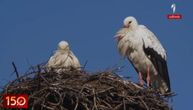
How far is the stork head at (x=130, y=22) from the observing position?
12.7 metres

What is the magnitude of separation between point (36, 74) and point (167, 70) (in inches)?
102

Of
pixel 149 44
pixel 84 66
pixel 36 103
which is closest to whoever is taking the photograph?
pixel 36 103

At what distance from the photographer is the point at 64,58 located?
496 inches

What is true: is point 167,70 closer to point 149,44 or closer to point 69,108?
point 149,44

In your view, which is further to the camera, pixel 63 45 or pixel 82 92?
pixel 63 45

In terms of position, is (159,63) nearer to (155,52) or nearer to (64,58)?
(155,52)

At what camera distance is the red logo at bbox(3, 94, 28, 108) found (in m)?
10.3

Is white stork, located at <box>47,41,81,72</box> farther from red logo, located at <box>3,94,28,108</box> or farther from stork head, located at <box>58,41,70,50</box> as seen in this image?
red logo, located at <box>3,94,28,108</box>

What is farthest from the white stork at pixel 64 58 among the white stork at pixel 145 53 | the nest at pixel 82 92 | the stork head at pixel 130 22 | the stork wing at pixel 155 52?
the nest at pixel 82 92

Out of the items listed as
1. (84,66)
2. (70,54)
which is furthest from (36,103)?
(70,54)

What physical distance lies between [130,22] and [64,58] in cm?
100

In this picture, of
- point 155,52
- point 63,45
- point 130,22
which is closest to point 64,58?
point 63,45

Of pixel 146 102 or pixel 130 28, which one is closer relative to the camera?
pixel 146 102

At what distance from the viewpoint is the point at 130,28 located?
1265 cm
